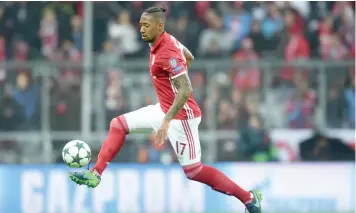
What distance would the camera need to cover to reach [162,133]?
9148 millimetres

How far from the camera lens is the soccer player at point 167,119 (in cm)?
923

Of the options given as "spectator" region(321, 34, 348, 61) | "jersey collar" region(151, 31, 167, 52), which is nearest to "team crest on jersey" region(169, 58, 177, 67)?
"jersey collar" region(151, 31, 167, 52)

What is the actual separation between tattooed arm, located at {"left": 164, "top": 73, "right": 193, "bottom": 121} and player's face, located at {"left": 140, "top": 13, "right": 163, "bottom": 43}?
453 millimetres

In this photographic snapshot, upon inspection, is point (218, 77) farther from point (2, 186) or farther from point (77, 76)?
point (2, 186)

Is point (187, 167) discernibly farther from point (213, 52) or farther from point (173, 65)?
point (213, 52)

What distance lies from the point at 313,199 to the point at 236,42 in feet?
12.0

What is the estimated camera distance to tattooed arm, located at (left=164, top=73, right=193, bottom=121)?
9.20 meters

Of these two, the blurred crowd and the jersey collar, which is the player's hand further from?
the blurred crowd

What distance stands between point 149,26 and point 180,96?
0.68 meters

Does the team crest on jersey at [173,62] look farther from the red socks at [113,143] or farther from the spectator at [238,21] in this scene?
the spectator at [238,21]

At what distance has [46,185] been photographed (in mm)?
Result: 14305

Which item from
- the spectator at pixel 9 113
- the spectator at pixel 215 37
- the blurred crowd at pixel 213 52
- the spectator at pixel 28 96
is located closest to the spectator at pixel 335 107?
the blurred crowd at pixel 213 52

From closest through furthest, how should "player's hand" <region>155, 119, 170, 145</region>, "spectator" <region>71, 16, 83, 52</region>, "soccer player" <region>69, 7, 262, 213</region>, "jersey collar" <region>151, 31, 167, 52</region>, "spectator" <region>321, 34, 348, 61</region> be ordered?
"player's hand" <region>155, 119, 170, 145</region> < "soccer player" <region>69, 7, 262, 213</region> < "jersey collar" <region>151, 31, 167, 52</region> < "spectator" <region>321, 34, 348, 61</region> < "spectator" <region>71, 16, 83, 52</region>

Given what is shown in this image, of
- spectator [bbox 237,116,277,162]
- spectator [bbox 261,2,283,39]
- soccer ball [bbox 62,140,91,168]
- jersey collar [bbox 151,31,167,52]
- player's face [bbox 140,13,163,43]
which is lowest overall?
spectator [bbox 237,116,277,162]
